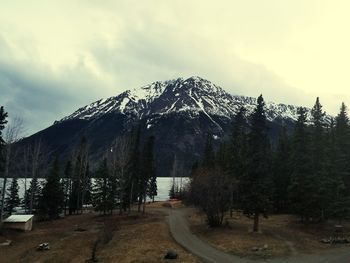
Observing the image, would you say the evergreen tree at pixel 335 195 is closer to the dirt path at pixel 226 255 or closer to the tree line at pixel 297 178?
the tree line at pixel 297 178

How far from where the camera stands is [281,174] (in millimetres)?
74188

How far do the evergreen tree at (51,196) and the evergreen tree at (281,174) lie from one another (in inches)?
1448

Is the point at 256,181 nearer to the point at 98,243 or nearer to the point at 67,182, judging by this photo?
the point at 98,243

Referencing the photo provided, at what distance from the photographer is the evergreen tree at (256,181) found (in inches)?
1970

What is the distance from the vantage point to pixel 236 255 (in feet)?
129

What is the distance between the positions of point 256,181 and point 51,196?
3907 cm

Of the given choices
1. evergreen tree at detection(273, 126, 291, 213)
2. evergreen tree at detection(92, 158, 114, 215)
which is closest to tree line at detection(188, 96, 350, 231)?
evergreen tree at detection(273, 126, 291, 213)

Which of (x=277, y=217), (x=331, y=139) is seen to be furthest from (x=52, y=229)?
(x=331, y=139)

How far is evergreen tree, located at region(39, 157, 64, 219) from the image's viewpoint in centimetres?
7362

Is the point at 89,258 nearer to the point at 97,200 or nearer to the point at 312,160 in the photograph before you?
the point at 312,160

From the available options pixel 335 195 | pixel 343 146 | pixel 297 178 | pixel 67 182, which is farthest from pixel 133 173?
pixel 335 195

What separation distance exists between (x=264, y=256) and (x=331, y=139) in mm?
28696

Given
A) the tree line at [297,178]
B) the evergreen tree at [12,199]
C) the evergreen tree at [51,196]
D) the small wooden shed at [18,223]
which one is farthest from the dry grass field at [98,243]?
the evergreen tree at [12,199]

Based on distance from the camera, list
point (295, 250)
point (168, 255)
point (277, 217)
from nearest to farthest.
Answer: point (168, 255)
point (295, 250)
point (277, 217)
